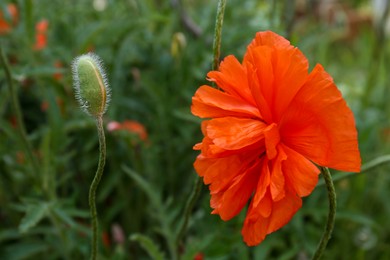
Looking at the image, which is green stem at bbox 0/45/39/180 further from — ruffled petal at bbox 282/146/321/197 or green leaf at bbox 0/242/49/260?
ruffled petal at bbox 282/146/321/197

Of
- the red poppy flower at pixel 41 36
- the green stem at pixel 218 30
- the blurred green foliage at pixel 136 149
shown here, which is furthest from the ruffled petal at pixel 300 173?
the red poppy flower at pixel 41 36

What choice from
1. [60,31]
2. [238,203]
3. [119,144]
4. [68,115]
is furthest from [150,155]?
[238,203]

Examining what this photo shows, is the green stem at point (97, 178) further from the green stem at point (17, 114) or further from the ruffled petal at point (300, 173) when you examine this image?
the green stem at point (17, 114)

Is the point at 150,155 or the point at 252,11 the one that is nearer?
the point at 150,155

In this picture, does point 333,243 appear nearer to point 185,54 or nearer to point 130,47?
point 185,54

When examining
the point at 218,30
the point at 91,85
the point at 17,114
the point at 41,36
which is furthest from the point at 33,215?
the point at 41,36

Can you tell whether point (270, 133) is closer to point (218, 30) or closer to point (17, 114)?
point (218, 30)

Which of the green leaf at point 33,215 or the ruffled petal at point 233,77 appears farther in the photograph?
the green leaf at point 33,215
